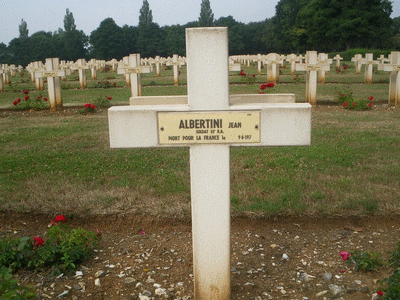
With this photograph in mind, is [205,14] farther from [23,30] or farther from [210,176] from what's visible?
[210,176]

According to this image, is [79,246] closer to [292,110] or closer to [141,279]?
[141,279]

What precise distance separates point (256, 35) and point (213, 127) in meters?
94.6

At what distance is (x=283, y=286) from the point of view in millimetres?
3416

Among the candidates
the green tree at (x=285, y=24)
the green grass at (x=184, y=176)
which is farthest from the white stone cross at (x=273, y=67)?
the green tree at (x=285, y=24)

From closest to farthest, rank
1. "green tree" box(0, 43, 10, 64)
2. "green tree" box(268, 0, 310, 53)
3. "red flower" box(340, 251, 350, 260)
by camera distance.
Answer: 1. "red flower" box(340, 251, 350, 260)
2. "green tree" box(268, 0, 310, 53)
3. "green tree" box(0, 43, 10, 64)

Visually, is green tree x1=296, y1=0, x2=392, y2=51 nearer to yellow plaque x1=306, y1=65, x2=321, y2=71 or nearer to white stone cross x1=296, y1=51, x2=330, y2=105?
white stone cross x1=296, y1=51, x2=330, y2=105

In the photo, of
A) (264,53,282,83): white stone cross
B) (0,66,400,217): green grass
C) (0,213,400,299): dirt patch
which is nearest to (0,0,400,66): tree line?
(264,53,282,83): white stone cross

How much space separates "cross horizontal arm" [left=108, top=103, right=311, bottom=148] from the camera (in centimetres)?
299

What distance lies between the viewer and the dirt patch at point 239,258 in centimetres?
338

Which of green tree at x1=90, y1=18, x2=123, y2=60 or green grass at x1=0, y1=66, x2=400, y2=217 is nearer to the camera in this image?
green grass at x1=0, y1=66, x2=400, y2=217

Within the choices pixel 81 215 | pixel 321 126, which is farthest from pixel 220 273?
pixel 321 126

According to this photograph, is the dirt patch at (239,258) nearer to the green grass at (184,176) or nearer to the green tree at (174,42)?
the green grass at (184,176)

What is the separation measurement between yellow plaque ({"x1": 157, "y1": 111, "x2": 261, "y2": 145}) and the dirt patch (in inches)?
46.6

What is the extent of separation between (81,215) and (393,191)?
353cm
